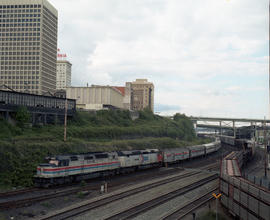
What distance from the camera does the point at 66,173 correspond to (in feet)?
116

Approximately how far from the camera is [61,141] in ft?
171

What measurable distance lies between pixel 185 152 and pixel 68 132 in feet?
98.3

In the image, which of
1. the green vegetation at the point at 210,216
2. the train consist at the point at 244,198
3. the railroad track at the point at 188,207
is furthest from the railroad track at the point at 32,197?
the train consist at the point at 244,198

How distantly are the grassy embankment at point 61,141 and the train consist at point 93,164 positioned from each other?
11.0ft

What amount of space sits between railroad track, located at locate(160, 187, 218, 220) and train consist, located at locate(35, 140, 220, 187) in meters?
15.6

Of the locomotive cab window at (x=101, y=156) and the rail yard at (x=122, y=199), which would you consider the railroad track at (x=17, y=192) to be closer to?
the rail yard at (x=122, y=199)

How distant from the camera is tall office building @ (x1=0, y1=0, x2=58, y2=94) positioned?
443 ft

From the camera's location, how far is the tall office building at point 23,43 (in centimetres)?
13488

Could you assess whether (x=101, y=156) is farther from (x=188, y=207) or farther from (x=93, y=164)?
(x=188, y=207)

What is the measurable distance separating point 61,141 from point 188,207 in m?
31.1

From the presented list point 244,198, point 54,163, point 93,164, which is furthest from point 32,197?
point 244,198

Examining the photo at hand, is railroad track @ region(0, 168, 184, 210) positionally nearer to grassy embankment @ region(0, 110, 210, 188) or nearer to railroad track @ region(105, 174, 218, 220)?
grassy embankment @ region(0, 110, 210, 188)

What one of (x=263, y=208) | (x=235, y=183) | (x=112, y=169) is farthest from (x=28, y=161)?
(x=263, y=208)

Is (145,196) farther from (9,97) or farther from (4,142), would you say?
(9,97)
